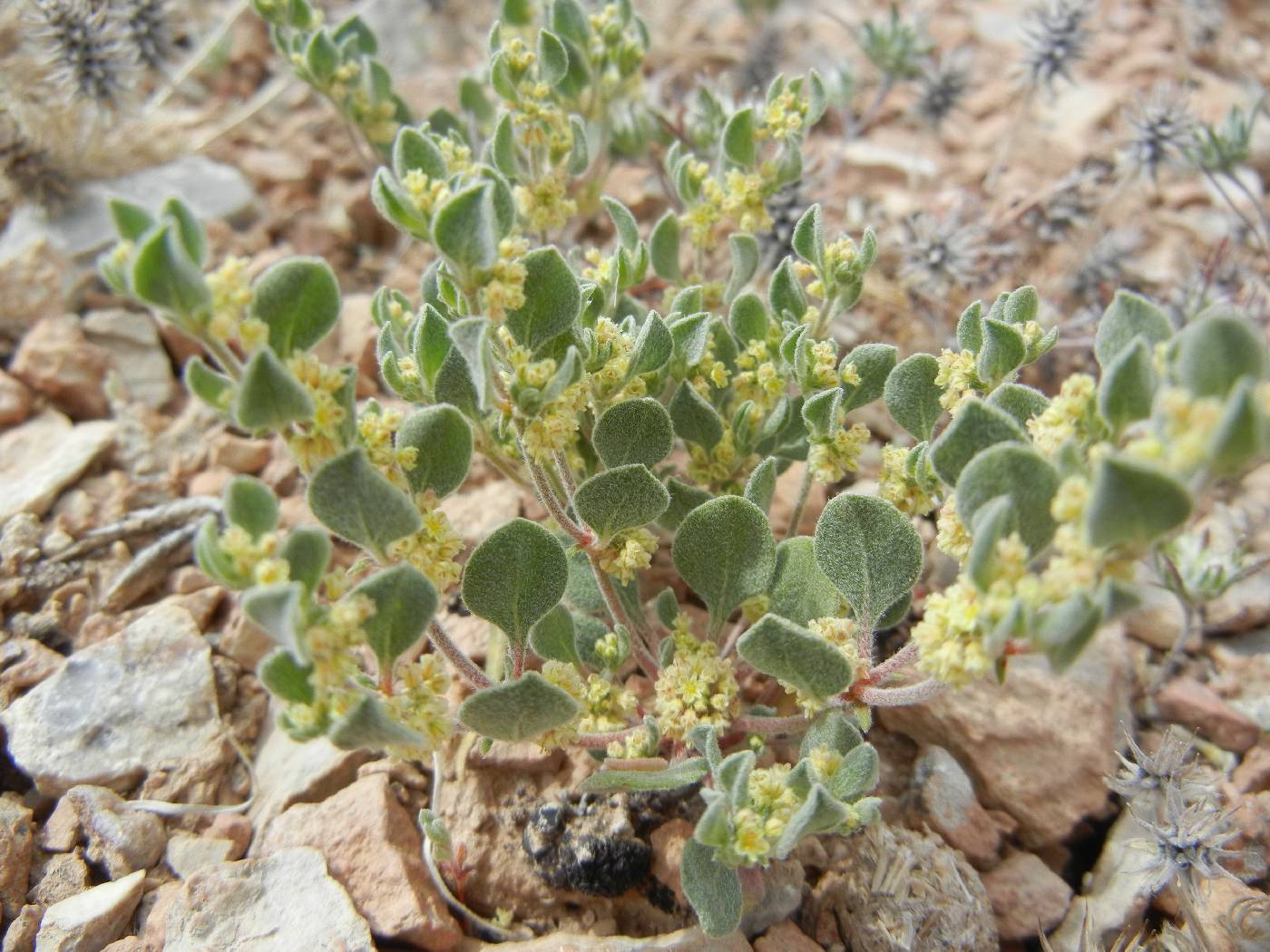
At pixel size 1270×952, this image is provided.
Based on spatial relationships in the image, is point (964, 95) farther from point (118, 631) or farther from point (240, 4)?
point (118, 631)

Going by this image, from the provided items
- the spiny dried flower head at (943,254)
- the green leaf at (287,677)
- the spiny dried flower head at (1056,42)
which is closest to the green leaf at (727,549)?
the green leaf at (287,677)

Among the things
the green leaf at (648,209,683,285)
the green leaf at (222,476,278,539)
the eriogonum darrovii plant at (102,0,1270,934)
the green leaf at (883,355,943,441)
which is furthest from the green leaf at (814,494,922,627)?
the green leaf at (222,476,278,539)

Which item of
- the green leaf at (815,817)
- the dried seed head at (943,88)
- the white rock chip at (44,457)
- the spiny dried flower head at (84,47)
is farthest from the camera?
the dried seed head at (943,88)

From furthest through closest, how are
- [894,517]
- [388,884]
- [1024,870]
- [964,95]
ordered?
[964,95]
[1024,870]
[388,884]
[894,517]

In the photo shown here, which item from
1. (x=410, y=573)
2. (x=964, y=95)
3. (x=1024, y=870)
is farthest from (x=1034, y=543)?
(x=964, y=95)

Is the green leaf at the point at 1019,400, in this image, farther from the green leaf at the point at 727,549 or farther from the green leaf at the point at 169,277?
the green leaf at the point at 169,277

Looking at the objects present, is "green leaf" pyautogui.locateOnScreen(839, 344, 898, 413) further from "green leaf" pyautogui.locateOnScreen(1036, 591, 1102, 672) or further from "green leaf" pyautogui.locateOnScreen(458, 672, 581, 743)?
"green leaf" pyautogui.locateOnScreen(458, 672, 581, 743)

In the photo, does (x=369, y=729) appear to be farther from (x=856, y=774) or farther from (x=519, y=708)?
(x=856, y=774)
